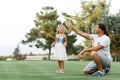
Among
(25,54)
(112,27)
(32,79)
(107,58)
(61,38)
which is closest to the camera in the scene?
(32,79)

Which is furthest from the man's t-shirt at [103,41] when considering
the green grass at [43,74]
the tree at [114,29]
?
the tree at [114,29]

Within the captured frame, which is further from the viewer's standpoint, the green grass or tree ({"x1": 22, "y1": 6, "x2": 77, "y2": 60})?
tree ({"x1": 22, "y1": 6, "x2": 77, "y2": 60})

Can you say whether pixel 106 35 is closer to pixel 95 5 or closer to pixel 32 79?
pixel 32 79

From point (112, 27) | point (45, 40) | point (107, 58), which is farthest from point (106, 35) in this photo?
point (45, 40)

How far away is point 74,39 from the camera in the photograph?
147ft

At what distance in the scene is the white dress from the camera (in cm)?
1029

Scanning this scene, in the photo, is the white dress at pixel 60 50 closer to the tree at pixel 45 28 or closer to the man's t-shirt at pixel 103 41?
the man's t-shirt at pixel 103 41

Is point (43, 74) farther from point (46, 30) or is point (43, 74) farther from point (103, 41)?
point (46, 30)

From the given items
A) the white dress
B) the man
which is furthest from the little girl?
the man

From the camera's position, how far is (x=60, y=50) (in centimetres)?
1034

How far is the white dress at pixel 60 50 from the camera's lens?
10289 millimetres

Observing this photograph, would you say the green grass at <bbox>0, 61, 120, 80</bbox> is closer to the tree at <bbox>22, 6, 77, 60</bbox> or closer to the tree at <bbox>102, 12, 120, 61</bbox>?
the tree at <bbox>102, 12, 120, 61</bbox>

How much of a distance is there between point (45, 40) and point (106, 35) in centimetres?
3688

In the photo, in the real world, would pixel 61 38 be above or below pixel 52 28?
below
